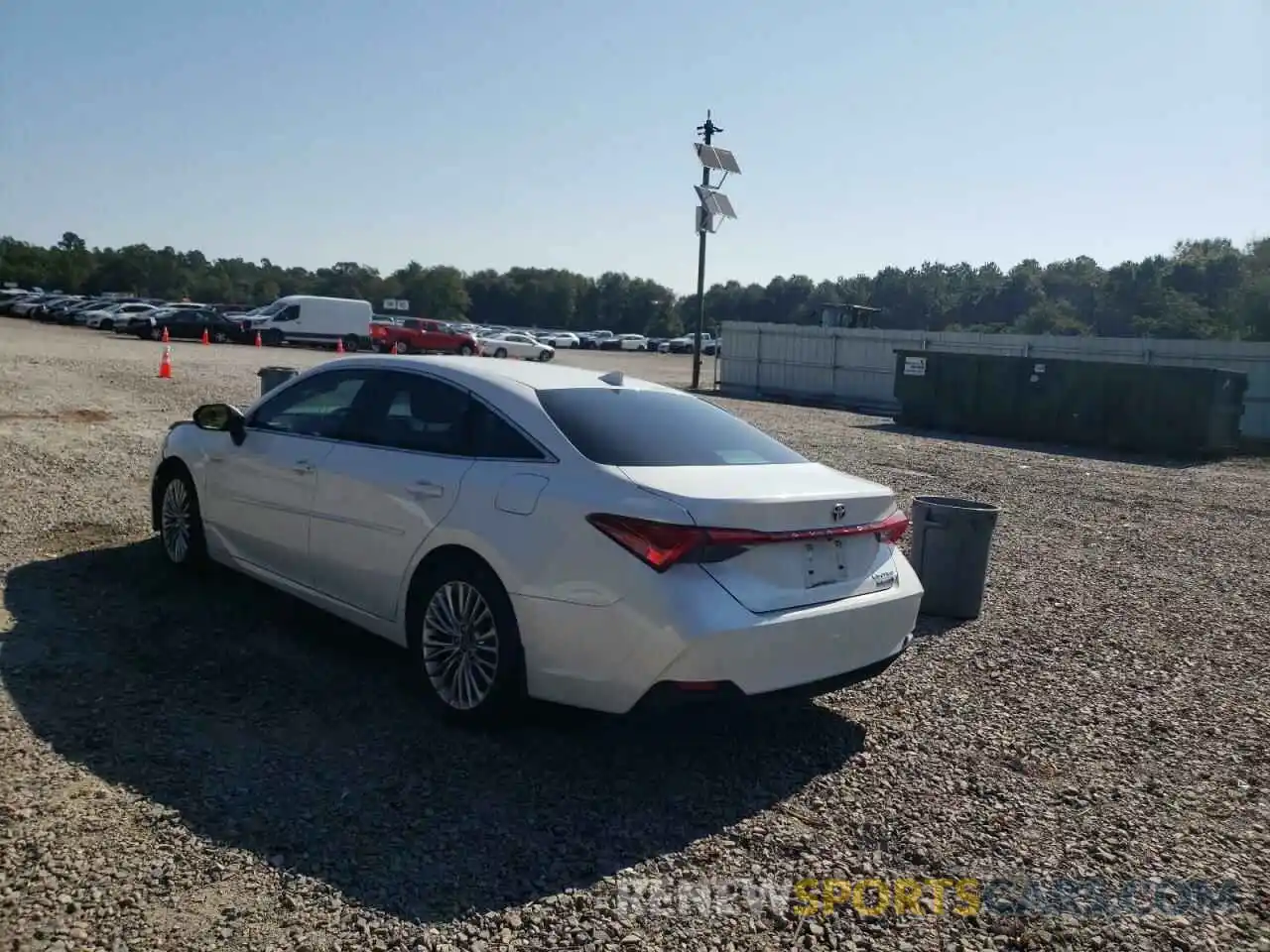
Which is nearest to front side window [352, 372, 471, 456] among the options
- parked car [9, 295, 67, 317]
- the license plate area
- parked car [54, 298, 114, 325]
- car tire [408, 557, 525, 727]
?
car tire [408, 557, 525, 727]

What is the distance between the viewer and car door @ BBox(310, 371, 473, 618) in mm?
4848

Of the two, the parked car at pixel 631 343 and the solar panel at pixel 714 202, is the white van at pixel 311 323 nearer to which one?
the solar panel at pixel 714 202

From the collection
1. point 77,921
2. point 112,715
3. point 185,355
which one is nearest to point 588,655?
point 77,921

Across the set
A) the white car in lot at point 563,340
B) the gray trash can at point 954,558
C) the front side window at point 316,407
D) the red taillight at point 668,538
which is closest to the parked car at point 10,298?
the white car in lot at point 563,340

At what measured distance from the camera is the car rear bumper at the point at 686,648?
3924 mm

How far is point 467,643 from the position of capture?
4551mm

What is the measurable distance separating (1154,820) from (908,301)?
99.1 meters

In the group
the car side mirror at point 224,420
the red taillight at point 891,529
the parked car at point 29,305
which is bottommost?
the red taillight at point 891,529

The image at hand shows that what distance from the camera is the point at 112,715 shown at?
4598 millimetres

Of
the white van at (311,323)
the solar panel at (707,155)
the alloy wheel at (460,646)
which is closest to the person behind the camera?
the alloy wheel at (460,646)

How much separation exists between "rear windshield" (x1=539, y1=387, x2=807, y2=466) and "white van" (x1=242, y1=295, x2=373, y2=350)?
4310 centimetres

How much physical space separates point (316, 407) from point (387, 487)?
1136 millimetres

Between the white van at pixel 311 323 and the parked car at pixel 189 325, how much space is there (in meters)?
0.97

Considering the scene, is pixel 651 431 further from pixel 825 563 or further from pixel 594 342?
pixel 594 342
